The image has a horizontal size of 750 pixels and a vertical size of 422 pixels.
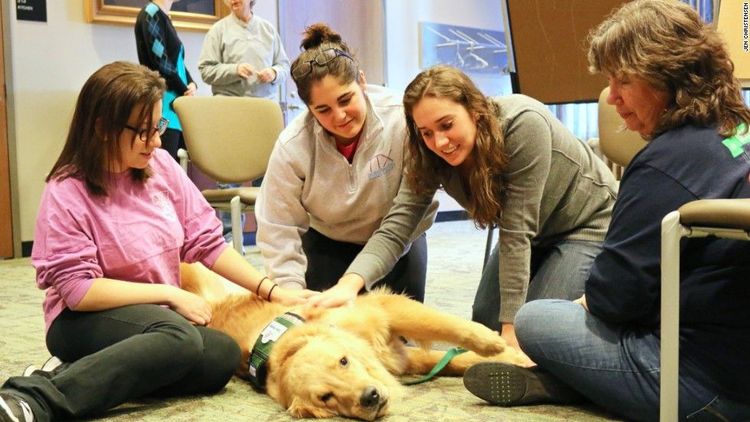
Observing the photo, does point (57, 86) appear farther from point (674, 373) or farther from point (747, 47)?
point (674, 373)

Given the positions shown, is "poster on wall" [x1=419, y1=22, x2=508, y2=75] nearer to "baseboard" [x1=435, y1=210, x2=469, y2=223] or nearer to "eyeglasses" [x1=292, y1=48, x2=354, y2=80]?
"baseboard" [x1=435, y1=210, x2=469, y2=223]

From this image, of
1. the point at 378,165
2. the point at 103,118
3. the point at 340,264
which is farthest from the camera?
the point at 340,264

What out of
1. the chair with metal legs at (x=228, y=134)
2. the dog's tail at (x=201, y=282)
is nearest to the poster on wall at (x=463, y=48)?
the chair with metal legs at (x=228, y=134)

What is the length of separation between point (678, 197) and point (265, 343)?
1027 millimetres

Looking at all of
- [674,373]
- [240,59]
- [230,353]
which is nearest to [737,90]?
[674,373]

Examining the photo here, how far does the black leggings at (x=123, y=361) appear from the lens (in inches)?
66.2

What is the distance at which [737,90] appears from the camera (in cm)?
148

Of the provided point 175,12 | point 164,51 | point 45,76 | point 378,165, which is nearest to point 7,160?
point 45,76

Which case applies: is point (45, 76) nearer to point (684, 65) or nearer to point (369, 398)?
point (369, 398)

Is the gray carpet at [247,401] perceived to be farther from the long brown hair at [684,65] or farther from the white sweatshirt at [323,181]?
the long brown hair at [684,65]

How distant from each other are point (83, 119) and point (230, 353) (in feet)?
2.25

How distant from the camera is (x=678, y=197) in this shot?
4.68ft

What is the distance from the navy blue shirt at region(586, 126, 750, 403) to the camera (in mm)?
1404

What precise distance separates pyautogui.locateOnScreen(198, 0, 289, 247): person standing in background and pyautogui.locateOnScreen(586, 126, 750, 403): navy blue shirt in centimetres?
386
